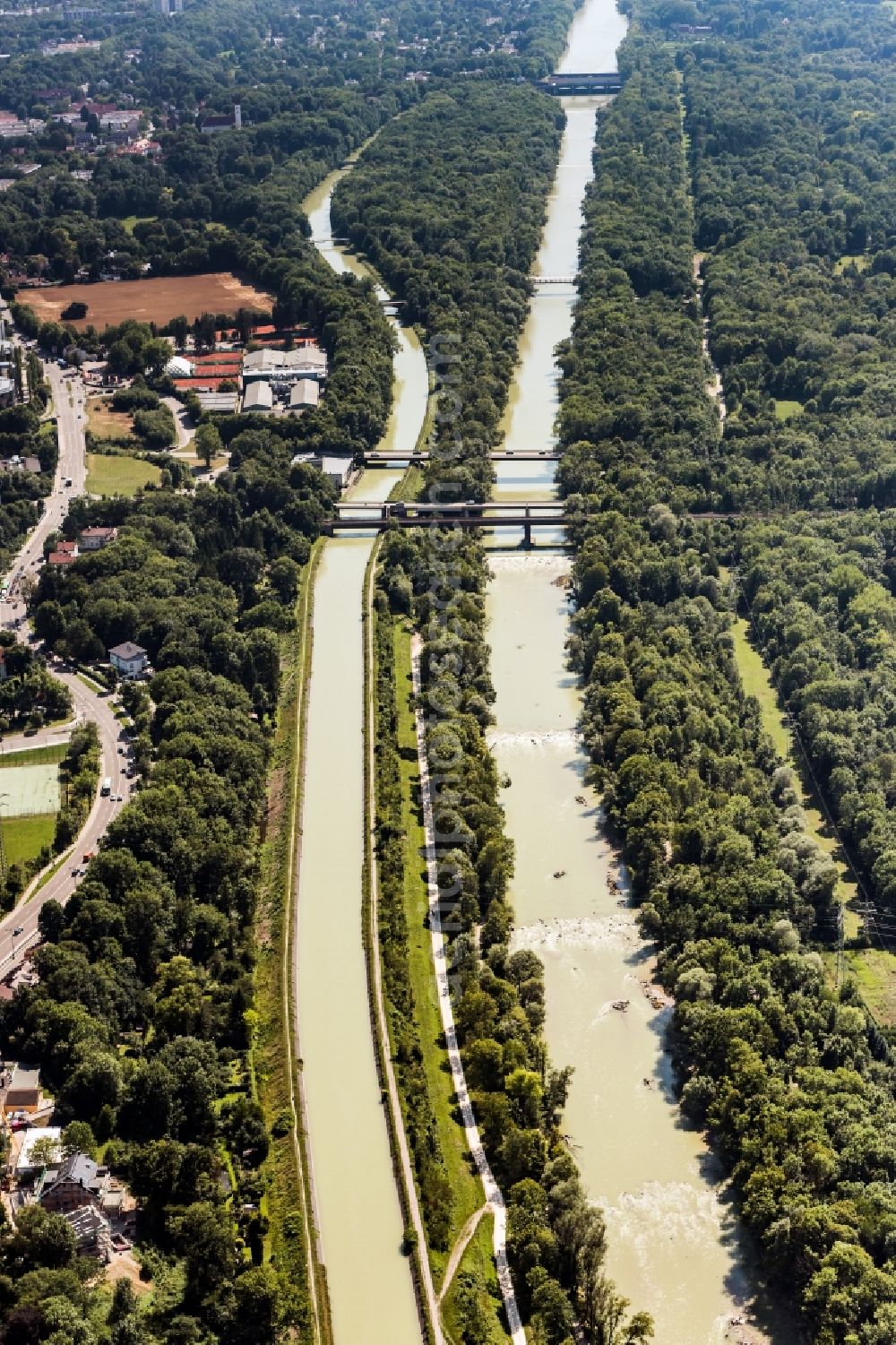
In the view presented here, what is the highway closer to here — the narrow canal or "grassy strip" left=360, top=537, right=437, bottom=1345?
the narrow canal

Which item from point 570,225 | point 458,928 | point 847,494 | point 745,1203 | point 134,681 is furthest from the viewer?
point 570,225

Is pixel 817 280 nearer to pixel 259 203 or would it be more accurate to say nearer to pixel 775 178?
pixel 775 178

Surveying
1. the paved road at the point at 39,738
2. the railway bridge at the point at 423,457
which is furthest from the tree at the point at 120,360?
the paved road at the point at 39,738

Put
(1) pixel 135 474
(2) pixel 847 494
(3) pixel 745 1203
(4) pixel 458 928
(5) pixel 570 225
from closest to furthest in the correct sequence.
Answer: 1. (3) pixel 745 1203
2. (4) pixel 458 928
3. (2) pixel 847 494
4. (1) pixel 135 474
5. (5) pixel 570 225

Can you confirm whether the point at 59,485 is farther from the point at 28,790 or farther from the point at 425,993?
the point at 425,993

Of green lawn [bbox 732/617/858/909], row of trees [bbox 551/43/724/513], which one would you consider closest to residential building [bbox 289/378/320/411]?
row of trees [bbox 551/43/724/513]

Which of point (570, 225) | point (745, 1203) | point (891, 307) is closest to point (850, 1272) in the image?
point (745, 1203)
